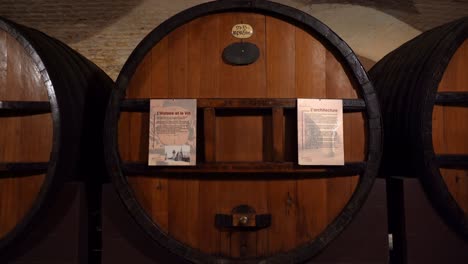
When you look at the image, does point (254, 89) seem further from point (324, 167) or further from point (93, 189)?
point (93, 189)

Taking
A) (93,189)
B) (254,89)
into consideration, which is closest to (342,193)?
(254,89)

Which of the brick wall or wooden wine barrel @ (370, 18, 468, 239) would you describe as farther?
the brick wall

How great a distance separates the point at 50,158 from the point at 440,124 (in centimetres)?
166

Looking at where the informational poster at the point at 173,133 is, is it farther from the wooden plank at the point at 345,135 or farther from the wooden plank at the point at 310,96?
the wooden plank at the point at 345,135

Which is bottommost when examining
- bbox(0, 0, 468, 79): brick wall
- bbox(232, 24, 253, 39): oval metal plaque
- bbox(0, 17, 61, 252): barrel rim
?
bbox(0, 17, 61, 252): barrel rim

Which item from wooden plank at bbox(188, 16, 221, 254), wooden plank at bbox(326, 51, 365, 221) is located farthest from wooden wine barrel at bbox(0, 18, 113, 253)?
wooden plank at bbox(326, 51, 365, 221)

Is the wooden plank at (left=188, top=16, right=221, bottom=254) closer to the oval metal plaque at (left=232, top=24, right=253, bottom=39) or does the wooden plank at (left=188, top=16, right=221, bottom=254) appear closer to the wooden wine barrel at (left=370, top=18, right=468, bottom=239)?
the oval metal plaque at (left=232, top=24, right=253, bottom=39)

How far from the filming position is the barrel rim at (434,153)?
1419mm

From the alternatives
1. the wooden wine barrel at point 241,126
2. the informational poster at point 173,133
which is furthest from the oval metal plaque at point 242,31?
the informational poster at point 173,133

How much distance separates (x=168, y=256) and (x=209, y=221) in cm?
28

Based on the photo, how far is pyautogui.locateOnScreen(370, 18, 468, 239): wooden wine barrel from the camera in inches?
56.1

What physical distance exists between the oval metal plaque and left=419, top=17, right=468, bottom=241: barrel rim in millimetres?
780

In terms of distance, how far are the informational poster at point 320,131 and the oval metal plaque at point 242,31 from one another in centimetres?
36

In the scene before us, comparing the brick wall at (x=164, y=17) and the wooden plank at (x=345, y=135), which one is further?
the brick wall at (x=164, y=17)
